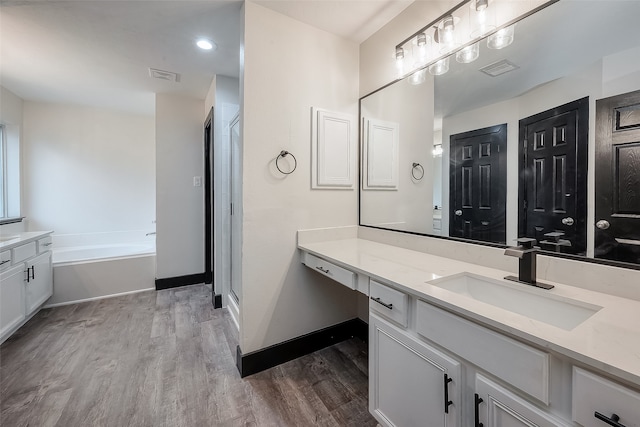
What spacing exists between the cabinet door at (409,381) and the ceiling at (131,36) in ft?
6.34

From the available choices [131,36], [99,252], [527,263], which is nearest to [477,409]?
[527,263]

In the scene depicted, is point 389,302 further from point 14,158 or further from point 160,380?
point 14,158

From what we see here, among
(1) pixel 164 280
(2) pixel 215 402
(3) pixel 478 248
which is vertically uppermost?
(3) pixel 478 248

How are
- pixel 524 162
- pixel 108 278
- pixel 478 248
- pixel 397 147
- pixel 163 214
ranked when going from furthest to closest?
pixel 163 214
pixel 108 278
pixel 397 147
pixel 478 248
pixel 524 162

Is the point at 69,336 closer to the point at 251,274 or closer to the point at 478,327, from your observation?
the point at 251,274

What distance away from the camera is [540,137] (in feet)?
3.84

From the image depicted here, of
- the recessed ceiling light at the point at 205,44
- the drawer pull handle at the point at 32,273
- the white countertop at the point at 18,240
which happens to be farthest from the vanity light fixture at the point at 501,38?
the drawer pull handle at the point at 32,273

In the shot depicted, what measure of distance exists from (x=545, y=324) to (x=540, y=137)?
2.78ft

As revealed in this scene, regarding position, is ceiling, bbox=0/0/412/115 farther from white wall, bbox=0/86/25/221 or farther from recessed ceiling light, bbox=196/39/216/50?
white wall, bbox=0/86/25/221

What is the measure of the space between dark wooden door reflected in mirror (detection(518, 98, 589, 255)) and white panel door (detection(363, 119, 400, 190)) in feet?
2.71

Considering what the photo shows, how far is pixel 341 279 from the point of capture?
151 cm

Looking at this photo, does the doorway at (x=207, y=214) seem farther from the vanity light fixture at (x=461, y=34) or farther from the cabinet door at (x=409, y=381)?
the cabinet door at (x=409, y=381)

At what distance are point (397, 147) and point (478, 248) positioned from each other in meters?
0.90

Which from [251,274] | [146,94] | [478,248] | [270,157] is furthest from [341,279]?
[146,94]
